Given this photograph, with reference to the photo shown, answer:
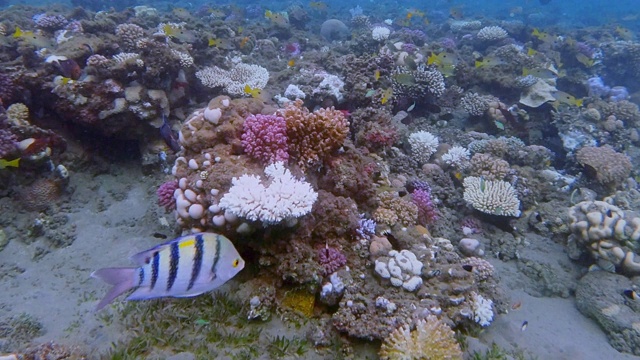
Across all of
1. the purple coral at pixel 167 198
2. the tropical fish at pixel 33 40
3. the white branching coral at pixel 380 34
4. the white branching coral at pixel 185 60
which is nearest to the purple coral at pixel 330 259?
the purple coral at pixel 167 198

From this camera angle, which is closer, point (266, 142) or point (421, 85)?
point (266, 142)

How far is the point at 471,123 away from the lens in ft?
31.5

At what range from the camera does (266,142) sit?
4477 mm

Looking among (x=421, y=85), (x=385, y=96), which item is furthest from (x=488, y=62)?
(x=385, y=96)

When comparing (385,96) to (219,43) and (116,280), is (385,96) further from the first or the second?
(116,280)

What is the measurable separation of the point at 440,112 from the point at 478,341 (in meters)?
6.66

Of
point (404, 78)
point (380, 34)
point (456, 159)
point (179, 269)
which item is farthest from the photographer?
point (380, 34)

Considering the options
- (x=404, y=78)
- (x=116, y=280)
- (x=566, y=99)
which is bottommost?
(x=566, y=99)

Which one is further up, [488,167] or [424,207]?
[424,207]

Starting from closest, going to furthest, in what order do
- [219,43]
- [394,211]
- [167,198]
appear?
1. [167,198]
2. [394,211]
3. [219,43]

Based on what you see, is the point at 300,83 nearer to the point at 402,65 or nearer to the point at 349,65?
the point at 349,65

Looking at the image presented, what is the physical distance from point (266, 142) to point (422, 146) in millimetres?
4090

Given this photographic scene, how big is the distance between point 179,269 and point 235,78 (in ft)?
22.6

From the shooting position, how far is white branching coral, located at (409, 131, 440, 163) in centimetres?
736
